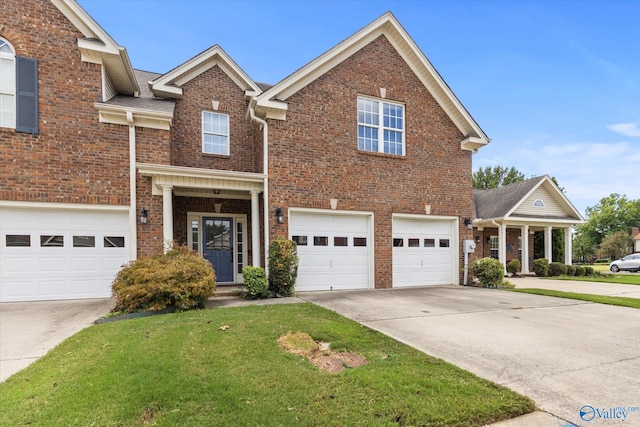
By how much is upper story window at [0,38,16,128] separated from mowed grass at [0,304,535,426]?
7.07 meters

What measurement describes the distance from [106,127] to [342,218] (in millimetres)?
7497

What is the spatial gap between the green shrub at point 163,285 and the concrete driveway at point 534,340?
2.95 meters

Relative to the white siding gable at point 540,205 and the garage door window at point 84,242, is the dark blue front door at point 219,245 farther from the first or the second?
the white siding gable at point 540,205

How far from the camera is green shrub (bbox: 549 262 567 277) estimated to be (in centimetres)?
1872

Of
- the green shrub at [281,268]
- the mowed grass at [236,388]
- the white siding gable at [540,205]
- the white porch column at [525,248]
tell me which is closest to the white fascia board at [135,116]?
the green shrub at [281,268]

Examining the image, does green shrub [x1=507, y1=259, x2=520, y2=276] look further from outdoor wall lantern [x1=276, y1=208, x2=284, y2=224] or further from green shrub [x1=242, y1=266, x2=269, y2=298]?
green shrub [x1=242, y1=266, x2=269, y2=298]

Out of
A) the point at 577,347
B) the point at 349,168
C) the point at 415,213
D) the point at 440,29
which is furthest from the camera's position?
the point at 440,29

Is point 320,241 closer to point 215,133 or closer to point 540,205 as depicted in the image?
point 215,133

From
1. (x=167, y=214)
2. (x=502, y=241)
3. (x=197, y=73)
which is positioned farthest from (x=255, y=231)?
(x=502, y=241)

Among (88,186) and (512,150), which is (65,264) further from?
(512,150)

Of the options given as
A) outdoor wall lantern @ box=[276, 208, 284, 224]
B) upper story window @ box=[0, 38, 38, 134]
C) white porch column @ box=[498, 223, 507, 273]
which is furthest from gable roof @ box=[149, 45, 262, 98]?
white porch column @ box=[498, 223, 507, 273]

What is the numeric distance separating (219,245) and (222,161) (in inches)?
118

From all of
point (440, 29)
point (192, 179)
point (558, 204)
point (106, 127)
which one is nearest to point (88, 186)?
point (106, 127)

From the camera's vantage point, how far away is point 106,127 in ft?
30.7
